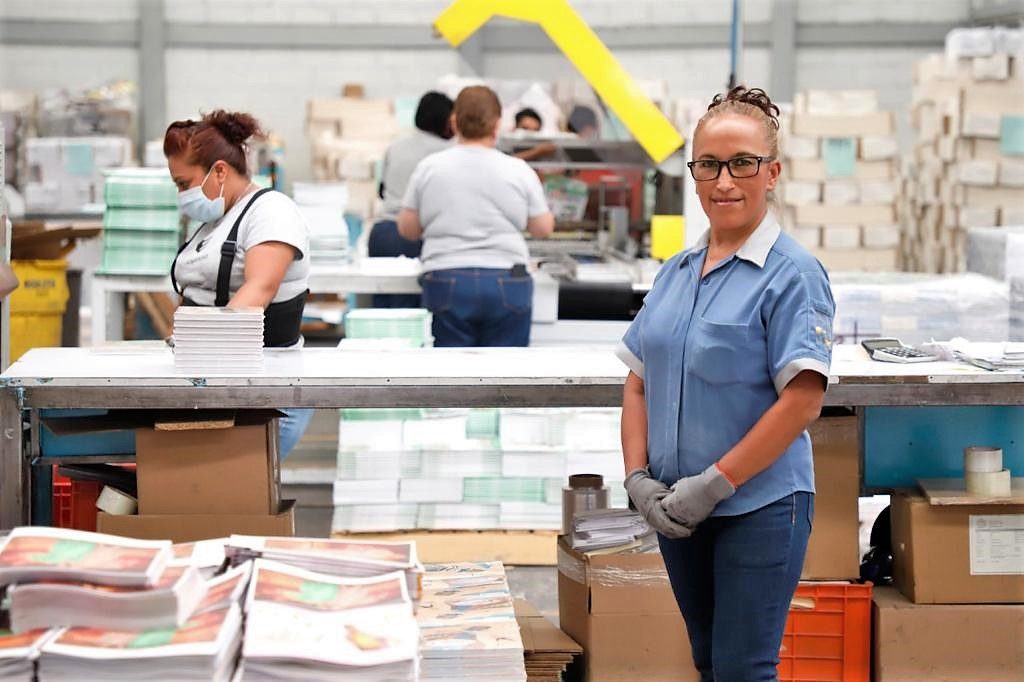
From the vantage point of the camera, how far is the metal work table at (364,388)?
3.27 meters

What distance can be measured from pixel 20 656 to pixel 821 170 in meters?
9.84

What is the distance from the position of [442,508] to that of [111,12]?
33.7 ft

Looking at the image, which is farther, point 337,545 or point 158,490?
point 158,490

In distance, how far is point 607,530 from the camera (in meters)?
3.54

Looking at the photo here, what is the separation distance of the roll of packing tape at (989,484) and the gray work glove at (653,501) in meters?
1.25

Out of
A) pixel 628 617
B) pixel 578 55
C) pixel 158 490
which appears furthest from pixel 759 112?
pixel 578 55

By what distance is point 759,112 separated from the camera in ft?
8.41

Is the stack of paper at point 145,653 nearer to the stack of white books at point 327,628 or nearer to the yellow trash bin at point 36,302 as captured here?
the stack of white books at point 327,628

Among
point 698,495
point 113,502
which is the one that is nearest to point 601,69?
point 113,502

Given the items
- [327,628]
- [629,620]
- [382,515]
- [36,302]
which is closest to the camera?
[327,628]

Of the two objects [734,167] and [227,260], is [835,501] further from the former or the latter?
[227,260]

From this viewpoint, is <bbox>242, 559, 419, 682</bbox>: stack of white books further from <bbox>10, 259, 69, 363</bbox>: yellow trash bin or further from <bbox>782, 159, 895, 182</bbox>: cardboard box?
<bbox>782, 159, 895, 182</bbox>: cardboard box

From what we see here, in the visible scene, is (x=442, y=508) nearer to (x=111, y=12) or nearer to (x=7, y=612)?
(x=7, y=612)

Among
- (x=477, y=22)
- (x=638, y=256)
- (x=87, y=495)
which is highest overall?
(x=477, y=22)
